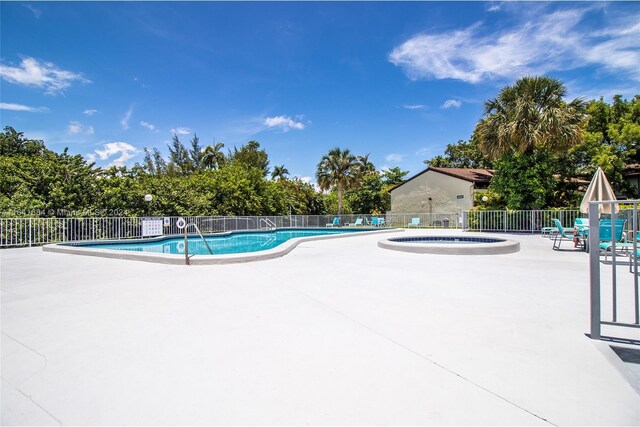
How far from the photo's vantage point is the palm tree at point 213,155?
137 feet

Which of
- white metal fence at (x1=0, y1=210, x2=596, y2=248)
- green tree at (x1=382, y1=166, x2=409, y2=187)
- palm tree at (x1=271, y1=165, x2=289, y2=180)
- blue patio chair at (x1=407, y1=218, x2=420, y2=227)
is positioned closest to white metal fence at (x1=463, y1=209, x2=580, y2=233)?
white metal fence at (x1=0, y1=210, x2=596, y2=248)

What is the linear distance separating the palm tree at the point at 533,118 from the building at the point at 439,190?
28.7ft

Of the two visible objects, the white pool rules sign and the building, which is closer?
the white pool rules sign

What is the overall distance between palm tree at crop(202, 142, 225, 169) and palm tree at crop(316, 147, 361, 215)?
15984mm

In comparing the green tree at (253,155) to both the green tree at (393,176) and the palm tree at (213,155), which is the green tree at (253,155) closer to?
the palm tree at (213,155)

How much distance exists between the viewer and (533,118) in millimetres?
16625

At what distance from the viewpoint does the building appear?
26375 mm

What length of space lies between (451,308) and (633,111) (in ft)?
88.0

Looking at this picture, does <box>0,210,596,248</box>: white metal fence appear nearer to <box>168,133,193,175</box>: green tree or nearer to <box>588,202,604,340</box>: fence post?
<box>588,202,604,340</box>: fence post

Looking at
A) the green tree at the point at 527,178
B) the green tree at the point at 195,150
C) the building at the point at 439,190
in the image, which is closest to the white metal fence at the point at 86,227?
the building at the point at 439,190

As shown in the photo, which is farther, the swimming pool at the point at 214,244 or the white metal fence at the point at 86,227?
the swimming pool at the point at 214,244

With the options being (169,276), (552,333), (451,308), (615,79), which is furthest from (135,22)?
(615,79)

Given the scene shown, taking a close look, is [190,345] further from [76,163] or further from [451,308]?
[76,163]

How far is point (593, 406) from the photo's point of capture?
5.86ft
